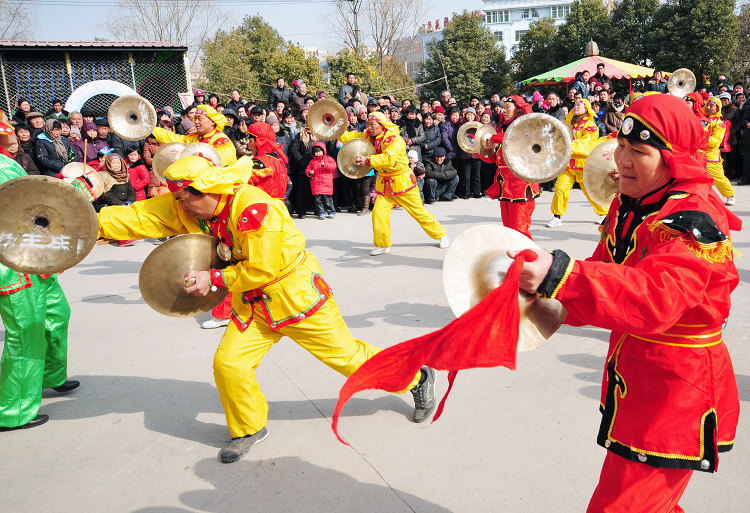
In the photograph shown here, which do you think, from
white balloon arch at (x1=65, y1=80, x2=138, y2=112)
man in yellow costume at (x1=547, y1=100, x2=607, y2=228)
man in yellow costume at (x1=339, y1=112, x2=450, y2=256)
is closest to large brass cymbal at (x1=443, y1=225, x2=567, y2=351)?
man in yellow costume at (x1=339, y1=112, x2=450, y2=256)

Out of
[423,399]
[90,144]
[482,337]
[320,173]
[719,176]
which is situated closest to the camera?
[482,337]

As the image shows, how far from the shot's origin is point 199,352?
15.9 feet

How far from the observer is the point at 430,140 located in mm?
12383

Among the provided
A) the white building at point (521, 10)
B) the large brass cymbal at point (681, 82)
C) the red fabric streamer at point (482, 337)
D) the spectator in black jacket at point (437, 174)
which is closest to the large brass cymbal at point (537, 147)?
the red fabric streamer at point (482, 337)

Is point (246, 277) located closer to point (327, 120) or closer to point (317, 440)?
point (317, 440)

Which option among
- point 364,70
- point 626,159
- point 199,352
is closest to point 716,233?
point 626,159

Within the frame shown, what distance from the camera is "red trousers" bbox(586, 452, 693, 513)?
1.80 metres

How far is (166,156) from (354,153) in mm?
2735

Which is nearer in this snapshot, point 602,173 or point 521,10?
point 602,173

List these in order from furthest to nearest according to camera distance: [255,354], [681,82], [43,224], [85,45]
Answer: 1. [85,45]
2. [681,82]
3. [255,354]
4. [43,224]

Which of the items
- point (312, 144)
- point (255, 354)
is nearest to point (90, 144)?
point (312, 144)

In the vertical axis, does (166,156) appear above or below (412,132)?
below

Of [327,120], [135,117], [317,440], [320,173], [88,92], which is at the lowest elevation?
[317,440]

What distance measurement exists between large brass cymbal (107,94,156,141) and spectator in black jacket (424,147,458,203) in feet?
18.5
